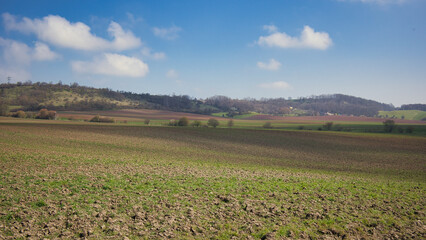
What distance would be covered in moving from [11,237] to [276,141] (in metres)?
43.1

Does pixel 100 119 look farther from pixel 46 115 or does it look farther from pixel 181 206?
pixel 181 206

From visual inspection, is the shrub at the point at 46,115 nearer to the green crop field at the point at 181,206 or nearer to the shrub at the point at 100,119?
the shrub at the point at 100,119

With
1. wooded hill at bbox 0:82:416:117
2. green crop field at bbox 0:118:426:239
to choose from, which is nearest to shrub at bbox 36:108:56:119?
wooded hill at bbox 0:82:416:117

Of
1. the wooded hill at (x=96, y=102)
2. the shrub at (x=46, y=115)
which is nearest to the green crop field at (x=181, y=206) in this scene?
the shrub at (x=46, y=115)

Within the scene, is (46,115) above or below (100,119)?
above

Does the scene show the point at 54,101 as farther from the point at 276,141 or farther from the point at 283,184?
the point at 283,184

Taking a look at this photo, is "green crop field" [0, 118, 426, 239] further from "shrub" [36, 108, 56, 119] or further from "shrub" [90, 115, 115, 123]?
"shrub" [36, 108, 56, 119]

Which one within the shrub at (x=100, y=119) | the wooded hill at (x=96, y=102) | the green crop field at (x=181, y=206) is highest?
the wooded hill at (x=96, y=102)

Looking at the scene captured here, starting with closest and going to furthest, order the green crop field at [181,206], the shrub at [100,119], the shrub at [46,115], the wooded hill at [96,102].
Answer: the green crop field at [181,206]
the shrub at [46,115]
the shrub at [100,119]
the wooded hill at [96,102]

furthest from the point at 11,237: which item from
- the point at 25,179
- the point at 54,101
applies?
the point at 54,101

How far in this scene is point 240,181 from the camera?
579 inches

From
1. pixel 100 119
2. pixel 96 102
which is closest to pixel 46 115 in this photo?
pixel 100 119

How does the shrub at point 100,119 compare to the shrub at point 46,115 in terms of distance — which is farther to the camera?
the shrub at point 100,119

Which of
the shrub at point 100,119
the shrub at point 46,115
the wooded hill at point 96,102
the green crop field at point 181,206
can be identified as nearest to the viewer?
the green crop field at point 181,206
